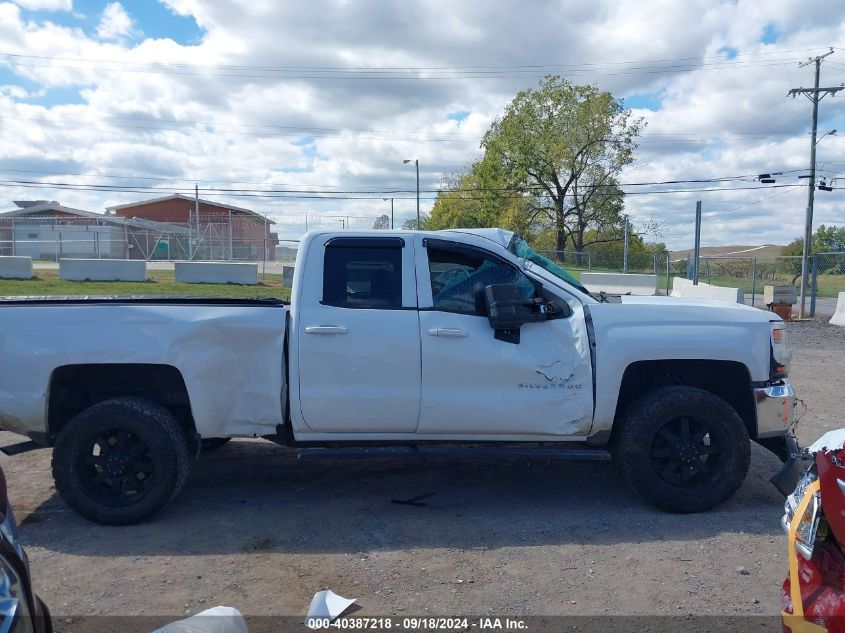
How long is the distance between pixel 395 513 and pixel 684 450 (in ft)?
6.64

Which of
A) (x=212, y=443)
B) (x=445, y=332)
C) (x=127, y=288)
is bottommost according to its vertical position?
(x=212, y=443)

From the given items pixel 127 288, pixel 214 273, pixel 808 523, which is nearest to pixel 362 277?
pixel 808 523

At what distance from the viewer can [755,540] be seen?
475 centimetres

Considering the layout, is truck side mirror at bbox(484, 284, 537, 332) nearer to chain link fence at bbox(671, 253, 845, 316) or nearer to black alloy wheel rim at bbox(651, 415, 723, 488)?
black alloy wheel rim at bbox(651, 415, 723, 488)

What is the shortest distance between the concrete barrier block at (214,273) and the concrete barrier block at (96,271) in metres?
1.47

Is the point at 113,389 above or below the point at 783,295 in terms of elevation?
above

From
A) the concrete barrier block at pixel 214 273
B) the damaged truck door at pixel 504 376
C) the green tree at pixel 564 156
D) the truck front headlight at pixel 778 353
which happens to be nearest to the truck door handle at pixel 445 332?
the damaged truck door at pixel 504 376

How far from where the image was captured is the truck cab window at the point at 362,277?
5.28m

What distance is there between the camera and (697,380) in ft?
18.3

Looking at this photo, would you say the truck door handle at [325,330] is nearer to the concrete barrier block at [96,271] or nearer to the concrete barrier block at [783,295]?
the concrete barrier block at [783,295]

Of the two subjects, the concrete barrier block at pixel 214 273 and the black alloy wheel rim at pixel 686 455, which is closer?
the black alloy wheel rim at pixel 686 455

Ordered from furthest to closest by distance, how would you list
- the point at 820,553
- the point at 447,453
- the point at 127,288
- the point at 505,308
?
the point at 127,288, the point at 447,453, the point at 505,308, the point at 820,553

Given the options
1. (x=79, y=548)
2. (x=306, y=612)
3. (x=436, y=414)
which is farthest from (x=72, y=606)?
(x=436, y=414)

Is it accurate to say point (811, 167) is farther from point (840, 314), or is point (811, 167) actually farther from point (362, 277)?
point (362, 277)
